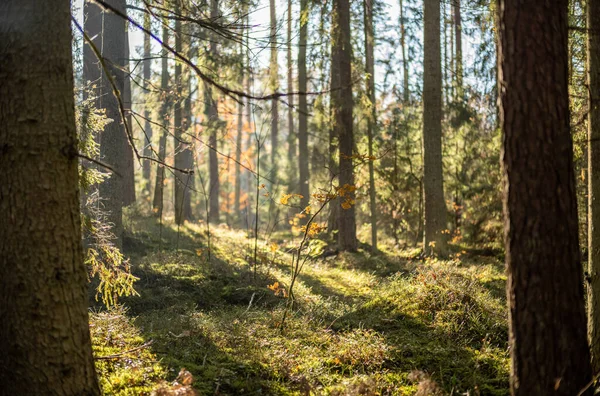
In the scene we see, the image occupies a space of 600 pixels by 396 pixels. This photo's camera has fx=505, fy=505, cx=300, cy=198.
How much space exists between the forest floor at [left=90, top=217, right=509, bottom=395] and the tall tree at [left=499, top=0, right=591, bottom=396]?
3.13 ft

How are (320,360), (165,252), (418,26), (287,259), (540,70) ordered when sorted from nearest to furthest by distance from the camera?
(540,70) → (320,360) → (165,252) → (287,259) → (418,26)

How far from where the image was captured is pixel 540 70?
135 inches

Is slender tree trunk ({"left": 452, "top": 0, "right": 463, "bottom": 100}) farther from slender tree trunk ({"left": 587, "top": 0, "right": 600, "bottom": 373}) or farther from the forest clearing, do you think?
slender tree trunk ({"left": 587, "top": 0, "right": 600, "bottom": 373})

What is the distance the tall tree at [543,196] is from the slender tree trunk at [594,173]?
4.45ft

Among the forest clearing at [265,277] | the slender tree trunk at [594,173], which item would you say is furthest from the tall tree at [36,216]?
the slender tree trunk at [594,173]

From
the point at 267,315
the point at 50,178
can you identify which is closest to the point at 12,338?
the point at 50,178

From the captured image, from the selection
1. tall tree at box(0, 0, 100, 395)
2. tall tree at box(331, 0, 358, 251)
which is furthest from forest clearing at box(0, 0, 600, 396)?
tall tree at box(331, 0, 358, 251)

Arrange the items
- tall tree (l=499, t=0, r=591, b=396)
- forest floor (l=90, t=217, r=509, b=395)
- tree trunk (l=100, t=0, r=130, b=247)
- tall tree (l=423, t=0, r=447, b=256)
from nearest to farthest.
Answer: tall tree (l=499, t=0, r=591, b=396)
forest floor (l=90, t=217, r=509, b=395)
tree trunk (l=100, t=0, r=130, b=247)
tall tree (l=423, t=0, r=447, b=256)

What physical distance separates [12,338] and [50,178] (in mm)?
1023

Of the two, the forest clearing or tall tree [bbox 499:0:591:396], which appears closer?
the forest clearing

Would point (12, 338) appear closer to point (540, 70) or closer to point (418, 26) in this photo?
point (540, 70)

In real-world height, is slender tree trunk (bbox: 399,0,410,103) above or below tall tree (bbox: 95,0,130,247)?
above

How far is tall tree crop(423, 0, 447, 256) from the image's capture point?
12.3 metres

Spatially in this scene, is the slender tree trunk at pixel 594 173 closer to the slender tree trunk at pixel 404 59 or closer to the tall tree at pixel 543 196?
the tall tree at pixel 543 196
